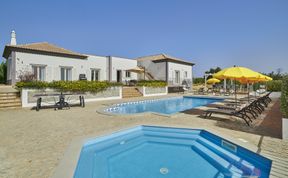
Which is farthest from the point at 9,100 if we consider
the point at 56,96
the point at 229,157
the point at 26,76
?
the point at 229,157

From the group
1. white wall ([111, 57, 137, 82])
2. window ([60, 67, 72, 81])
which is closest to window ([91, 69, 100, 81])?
white wall ([111, 57, 137, 82])

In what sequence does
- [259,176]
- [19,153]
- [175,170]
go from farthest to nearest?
[19,153] < [175,170] < [259,176]

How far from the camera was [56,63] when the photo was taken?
64.1 feet

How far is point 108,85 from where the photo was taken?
17359 mm

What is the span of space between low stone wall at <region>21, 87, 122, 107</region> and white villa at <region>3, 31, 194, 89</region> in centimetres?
468

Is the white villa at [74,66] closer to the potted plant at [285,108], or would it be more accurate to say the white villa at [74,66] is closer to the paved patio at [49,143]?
the paved patio at [49,143]

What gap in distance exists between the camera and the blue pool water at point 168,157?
392 centimetres

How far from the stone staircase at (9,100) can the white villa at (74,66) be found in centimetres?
516

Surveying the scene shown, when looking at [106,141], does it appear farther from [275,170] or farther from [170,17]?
[170,17]

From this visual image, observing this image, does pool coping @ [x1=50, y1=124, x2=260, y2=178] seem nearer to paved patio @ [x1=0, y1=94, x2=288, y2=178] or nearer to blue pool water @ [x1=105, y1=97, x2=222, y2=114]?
paved patio @ [x1=0, y1=94, x2=288, y2=178]

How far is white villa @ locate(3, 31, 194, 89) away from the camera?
17297 mm

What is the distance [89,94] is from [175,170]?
1315 centimetres

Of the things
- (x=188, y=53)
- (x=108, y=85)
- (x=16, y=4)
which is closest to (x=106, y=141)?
(x=108, y=85)

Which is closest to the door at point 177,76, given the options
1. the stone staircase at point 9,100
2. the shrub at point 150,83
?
the shrub at point 150,83
